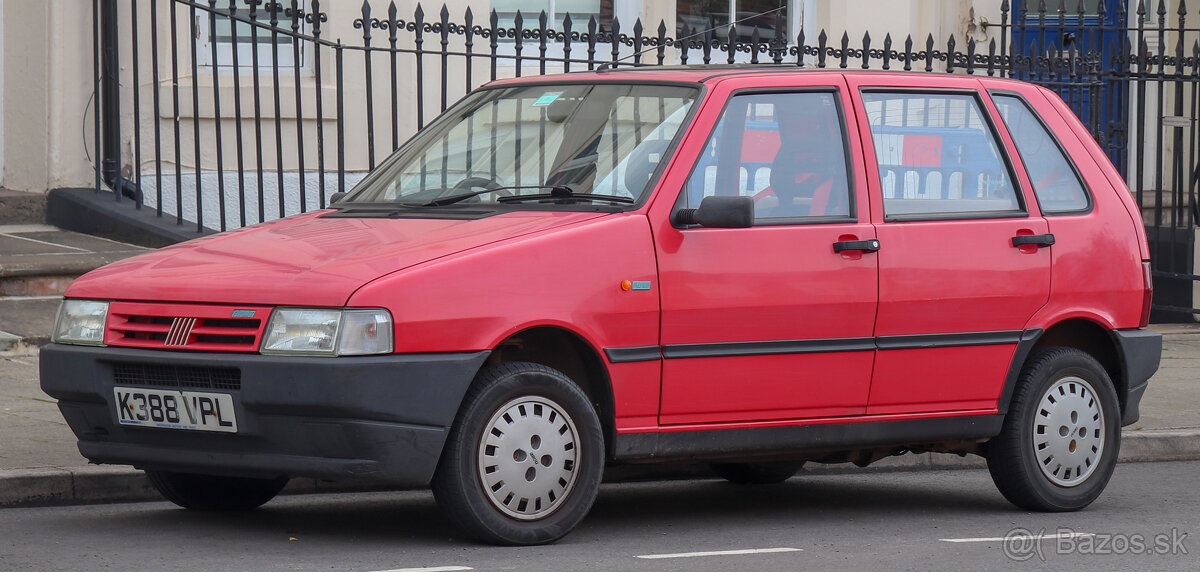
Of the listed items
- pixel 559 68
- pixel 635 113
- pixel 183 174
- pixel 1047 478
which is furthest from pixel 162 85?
pixel 1047 478

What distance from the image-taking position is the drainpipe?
38.2 ft

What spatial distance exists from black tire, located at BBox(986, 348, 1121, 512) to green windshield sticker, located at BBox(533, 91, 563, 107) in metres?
2.21

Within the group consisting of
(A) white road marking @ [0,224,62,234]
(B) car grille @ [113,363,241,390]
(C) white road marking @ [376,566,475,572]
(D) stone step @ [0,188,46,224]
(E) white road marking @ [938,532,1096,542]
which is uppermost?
(D) stone step @ [0,188,46,224]

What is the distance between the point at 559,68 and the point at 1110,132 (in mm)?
4467

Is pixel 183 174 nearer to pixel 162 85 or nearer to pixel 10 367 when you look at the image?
pixel 162 85

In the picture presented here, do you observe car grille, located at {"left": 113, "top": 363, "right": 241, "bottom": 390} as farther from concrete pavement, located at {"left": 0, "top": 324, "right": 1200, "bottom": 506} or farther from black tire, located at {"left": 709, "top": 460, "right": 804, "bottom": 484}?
black tire, located at {"left": 709, "top": 460, "right": 804, "bottom": 484}

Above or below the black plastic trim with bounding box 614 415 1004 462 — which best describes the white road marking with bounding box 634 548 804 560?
below

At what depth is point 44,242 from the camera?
11148 mm

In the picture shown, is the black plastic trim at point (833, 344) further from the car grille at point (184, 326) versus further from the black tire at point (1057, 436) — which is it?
the car grille at point (184, 326)

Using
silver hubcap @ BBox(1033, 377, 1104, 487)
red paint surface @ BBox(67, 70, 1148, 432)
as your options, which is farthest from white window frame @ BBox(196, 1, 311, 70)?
silver hubcap @ BBox(1033, 377, 1104, 487)

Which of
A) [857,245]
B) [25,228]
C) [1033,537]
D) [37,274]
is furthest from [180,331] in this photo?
[25,228]

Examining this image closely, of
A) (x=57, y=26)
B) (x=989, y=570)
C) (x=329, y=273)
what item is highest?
(x=57, y=26)

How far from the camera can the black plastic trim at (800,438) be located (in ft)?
→ 20.5

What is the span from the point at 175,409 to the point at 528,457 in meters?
1.18
